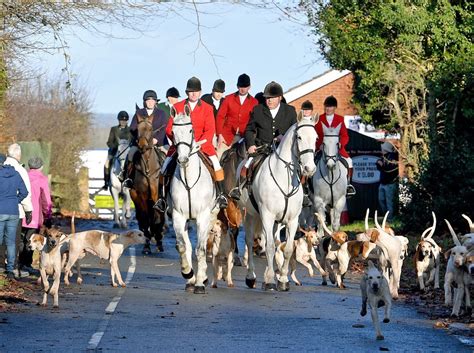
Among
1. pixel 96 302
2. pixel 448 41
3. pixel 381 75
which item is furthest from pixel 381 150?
pixel 96 302

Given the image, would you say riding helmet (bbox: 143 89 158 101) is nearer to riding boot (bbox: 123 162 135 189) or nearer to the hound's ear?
riding boot (bbox: 123 162 135 189)

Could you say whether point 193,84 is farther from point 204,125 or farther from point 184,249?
point 184,249

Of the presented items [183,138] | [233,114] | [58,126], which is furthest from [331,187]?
[58,126]

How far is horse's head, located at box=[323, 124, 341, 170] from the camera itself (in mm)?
22453

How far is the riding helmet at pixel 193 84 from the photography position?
1862 cm

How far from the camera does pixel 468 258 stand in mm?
14383

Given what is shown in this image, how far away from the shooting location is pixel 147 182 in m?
24.6

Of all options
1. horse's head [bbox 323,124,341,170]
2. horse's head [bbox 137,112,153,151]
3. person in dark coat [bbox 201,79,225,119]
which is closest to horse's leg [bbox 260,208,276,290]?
horse's head [bbox 323,124,341,170]

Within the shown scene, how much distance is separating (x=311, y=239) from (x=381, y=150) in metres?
18.1

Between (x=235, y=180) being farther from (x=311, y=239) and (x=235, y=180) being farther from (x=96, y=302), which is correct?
(x=96, y=302)

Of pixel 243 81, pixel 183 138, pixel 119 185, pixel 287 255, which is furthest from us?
pixel 119 185

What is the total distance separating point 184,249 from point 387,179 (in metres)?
19.1

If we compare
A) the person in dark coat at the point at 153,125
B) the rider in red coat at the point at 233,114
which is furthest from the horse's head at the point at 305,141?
the person in dark coat at the point at 153,125

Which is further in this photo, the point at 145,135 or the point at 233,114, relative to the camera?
the point at 145,135
